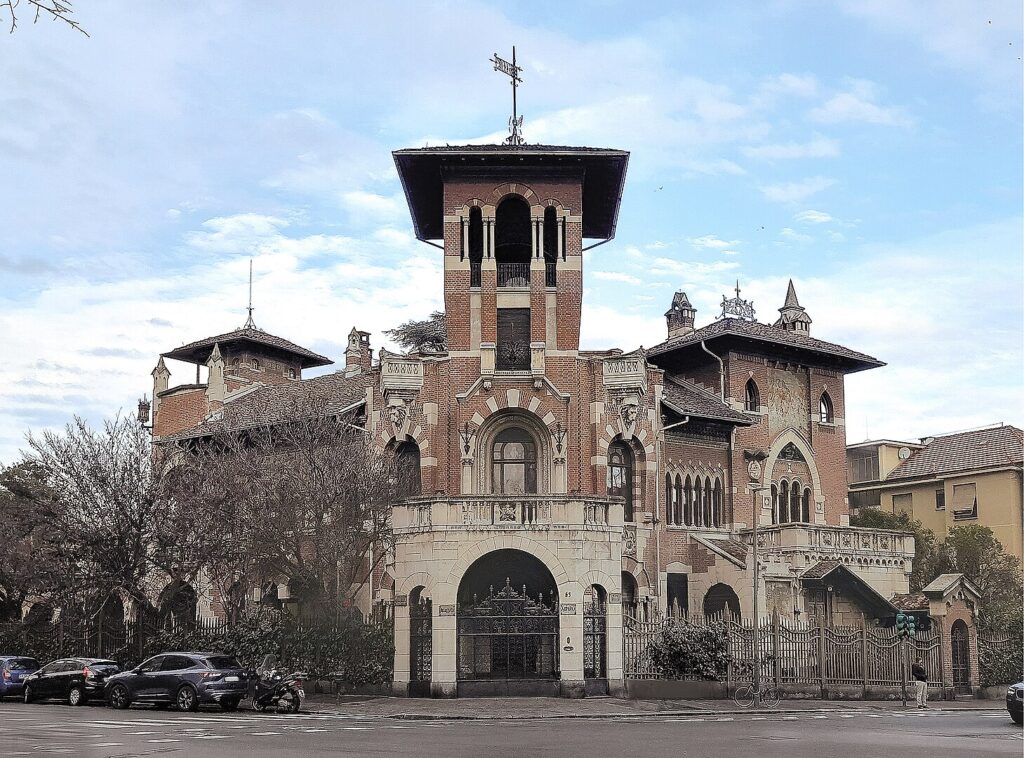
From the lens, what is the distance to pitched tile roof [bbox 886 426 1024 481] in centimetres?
6197

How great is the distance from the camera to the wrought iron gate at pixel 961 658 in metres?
38.2

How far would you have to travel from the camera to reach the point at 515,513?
34062mm

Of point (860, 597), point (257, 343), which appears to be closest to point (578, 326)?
point (860, 597)

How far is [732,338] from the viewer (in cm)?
4791

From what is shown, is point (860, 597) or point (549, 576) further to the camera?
point (860, 597)

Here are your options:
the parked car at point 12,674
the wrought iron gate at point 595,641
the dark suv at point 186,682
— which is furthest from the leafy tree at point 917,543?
the parked car at point 12,674

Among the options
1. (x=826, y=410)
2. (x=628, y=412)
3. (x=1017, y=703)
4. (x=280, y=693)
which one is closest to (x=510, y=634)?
(x=280, y=693)

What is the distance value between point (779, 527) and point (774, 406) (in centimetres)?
720

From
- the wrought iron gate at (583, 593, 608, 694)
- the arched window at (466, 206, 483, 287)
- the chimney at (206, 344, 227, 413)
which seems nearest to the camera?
the wrought iron gate at (583, 593, 608, 694)

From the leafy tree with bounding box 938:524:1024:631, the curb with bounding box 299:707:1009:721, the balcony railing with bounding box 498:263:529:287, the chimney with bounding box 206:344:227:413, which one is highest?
the balcony railing with bounding box 498:263:529:287

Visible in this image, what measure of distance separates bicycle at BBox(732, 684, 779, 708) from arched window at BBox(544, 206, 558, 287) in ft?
46.4

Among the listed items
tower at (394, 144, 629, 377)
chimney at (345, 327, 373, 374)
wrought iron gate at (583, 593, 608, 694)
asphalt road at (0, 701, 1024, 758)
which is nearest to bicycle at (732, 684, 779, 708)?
asphalt road at (0, 701, 1024, 758)

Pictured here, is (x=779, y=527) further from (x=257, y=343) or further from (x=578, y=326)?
(x=257, y=343)

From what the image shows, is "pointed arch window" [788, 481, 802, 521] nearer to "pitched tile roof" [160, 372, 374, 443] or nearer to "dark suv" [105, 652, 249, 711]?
"pitched tile roof" [160, 372, 374, 443]
